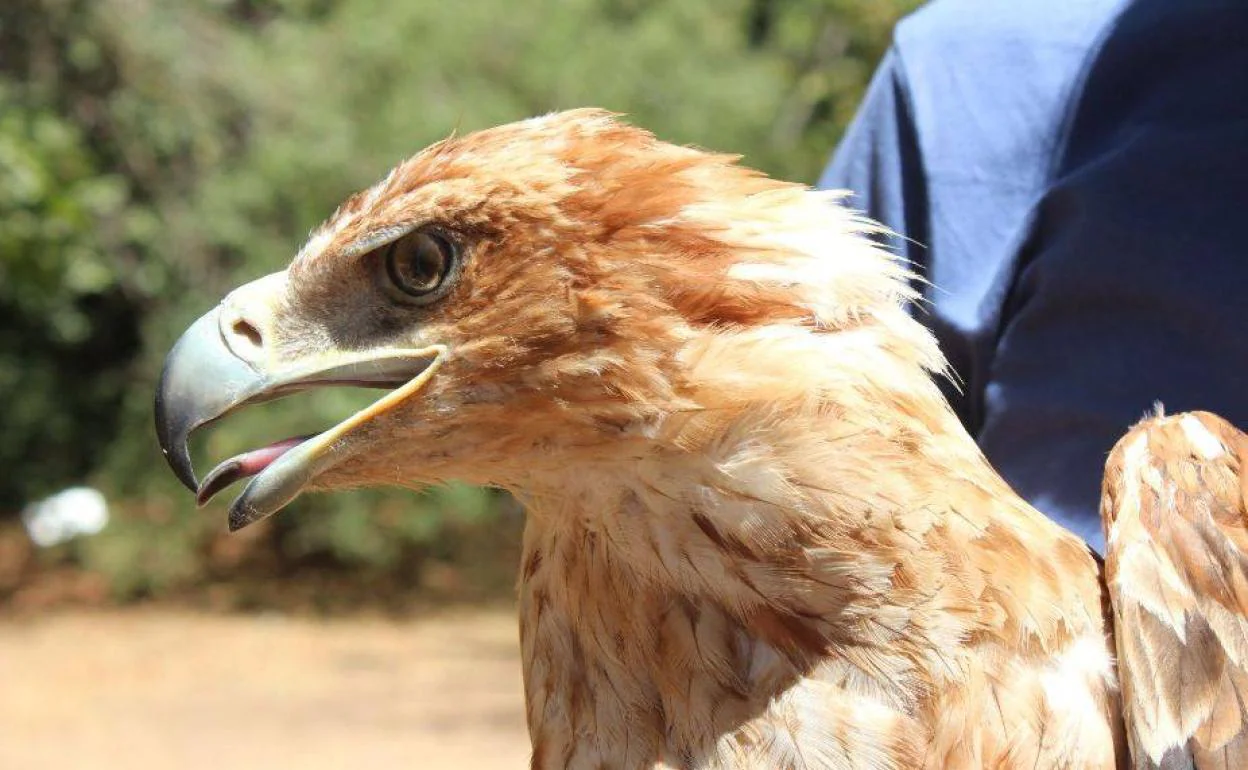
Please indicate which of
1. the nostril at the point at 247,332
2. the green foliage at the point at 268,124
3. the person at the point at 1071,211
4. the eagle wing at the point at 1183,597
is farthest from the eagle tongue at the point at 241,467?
the green foliage at the point at 268,124

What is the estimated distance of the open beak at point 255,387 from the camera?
2158 mm

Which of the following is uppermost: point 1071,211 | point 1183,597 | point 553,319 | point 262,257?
point 553,319

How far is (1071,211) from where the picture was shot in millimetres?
2469

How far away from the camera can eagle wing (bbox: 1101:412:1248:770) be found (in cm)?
192

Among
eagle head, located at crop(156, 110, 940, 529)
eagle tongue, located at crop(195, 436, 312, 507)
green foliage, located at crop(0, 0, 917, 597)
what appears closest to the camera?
eagle head, located at crop(156, 110, 940, 529)

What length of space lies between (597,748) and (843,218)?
A: 901mm

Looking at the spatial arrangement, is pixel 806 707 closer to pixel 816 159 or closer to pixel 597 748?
pixel 597 748

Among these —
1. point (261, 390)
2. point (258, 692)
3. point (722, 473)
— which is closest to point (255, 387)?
point (261, 390)

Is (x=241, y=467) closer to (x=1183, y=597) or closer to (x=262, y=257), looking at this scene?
(x=1183, y=597)

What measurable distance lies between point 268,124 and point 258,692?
17.9 ft

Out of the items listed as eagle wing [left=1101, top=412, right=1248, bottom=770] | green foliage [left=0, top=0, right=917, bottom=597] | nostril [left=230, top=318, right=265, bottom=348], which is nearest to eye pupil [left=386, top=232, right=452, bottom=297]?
nostril [left=230, top=318, right=265, bottom=348]

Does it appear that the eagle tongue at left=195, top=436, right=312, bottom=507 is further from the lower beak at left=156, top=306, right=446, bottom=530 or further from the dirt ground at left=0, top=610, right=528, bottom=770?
the dirt ground at left=0, top=610, right=528, bottom=770

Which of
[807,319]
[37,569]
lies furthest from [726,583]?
[37,569]

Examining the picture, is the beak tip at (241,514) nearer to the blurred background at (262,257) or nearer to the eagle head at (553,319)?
the eagle head at (553,319)
